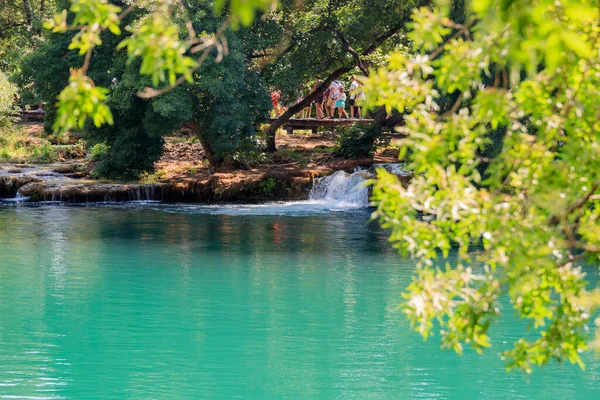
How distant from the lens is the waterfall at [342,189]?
1088 inches

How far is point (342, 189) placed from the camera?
92.0 ft

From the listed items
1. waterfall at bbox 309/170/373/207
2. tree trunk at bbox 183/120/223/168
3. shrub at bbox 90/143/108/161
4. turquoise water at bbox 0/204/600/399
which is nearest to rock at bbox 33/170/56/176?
shrub at bbox 90/143/108/161

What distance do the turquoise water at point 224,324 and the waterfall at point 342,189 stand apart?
6166mm

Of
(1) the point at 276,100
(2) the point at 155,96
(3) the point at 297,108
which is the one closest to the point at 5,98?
(2) the point at 155,96

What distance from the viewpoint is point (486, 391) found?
10.2 meters

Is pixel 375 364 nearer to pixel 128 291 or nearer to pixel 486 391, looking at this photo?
pixel 486 391

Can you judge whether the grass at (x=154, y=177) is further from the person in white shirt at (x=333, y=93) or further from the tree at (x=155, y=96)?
the person in white shirt at (x=333, y=93)

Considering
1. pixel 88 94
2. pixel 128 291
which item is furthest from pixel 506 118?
pixel 128 291

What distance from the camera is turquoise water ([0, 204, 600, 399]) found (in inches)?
408

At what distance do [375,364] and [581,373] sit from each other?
2.30 m

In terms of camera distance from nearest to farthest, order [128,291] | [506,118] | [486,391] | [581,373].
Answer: [506,118], [486,391], [581,373], [128,291]

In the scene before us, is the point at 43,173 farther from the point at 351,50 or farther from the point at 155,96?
the point at 351,50

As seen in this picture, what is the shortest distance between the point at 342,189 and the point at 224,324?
1536 centimetres

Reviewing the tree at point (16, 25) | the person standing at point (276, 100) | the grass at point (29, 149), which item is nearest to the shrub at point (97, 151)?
the grass at point (29, 149)
